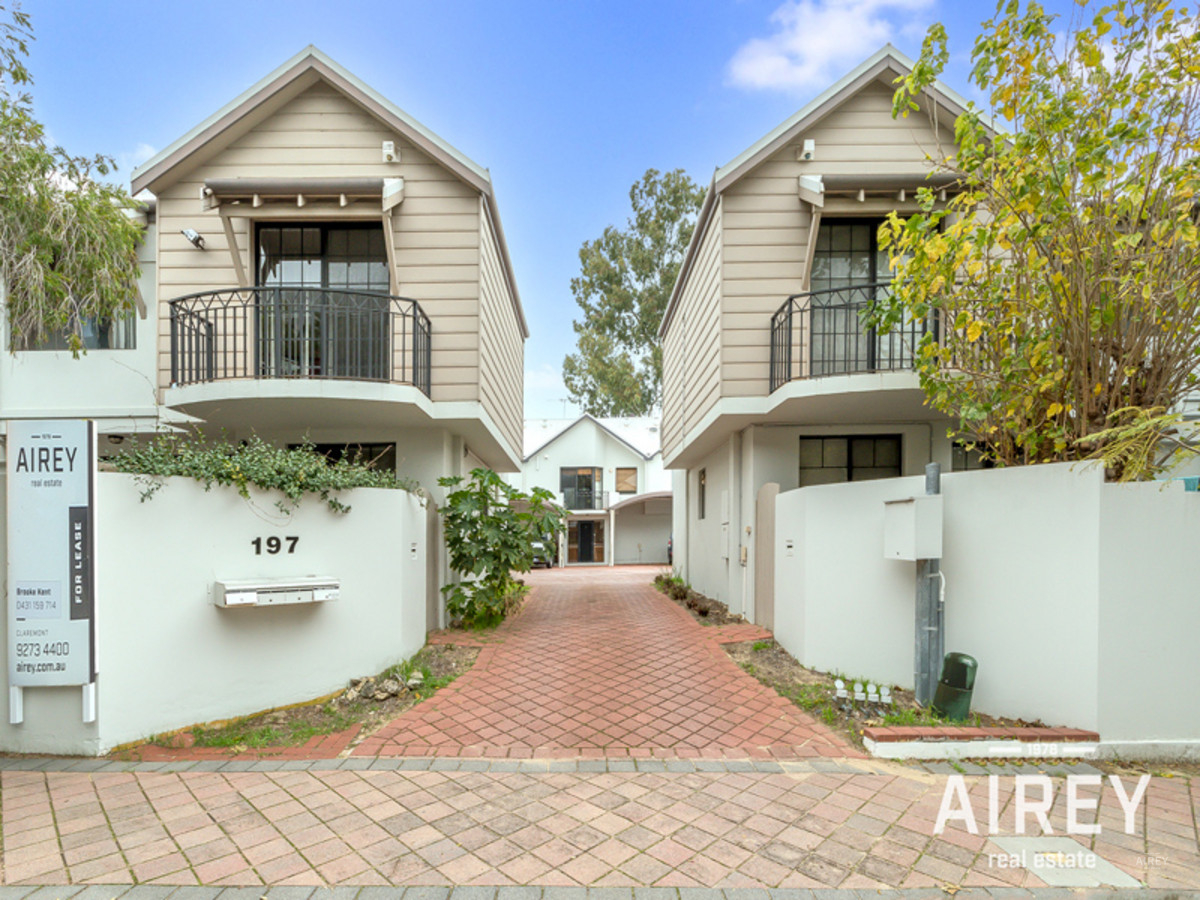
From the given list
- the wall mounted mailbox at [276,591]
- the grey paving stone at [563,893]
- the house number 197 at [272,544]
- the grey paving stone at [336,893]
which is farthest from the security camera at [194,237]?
the grey paving stone at [563,893]

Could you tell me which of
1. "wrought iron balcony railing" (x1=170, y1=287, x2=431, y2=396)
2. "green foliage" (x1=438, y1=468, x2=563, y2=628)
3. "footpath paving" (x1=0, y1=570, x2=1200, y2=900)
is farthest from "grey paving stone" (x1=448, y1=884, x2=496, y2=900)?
"wrought iron balcony railing" (x1=170, y1=287, x2=431, y2=396)

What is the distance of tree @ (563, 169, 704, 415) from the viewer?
24.0 m

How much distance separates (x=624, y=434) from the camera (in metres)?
26.5

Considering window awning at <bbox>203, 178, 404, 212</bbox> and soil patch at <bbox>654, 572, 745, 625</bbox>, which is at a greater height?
window awning at <bbox>203, 178, 404, 212</bbox>

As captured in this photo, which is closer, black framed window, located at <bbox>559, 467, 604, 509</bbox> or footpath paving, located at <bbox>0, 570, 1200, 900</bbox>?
footpath paving, located at <bbox>0, 570, 1200, 900</bbox>

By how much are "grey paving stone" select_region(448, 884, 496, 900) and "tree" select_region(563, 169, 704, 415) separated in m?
22.9

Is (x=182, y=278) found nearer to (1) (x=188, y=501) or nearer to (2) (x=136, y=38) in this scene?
(2) (x=136, y=38)

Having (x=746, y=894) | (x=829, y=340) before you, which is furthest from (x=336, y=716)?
(x=829, y=340)

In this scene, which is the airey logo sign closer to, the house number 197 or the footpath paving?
the footpath paving

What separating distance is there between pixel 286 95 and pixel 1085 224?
27.7ft

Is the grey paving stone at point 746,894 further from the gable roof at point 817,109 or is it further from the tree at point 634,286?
the tree at point 634,286

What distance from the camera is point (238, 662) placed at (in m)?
4.34

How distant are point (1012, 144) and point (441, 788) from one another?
5.78m

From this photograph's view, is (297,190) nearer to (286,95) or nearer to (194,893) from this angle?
(286,95)
